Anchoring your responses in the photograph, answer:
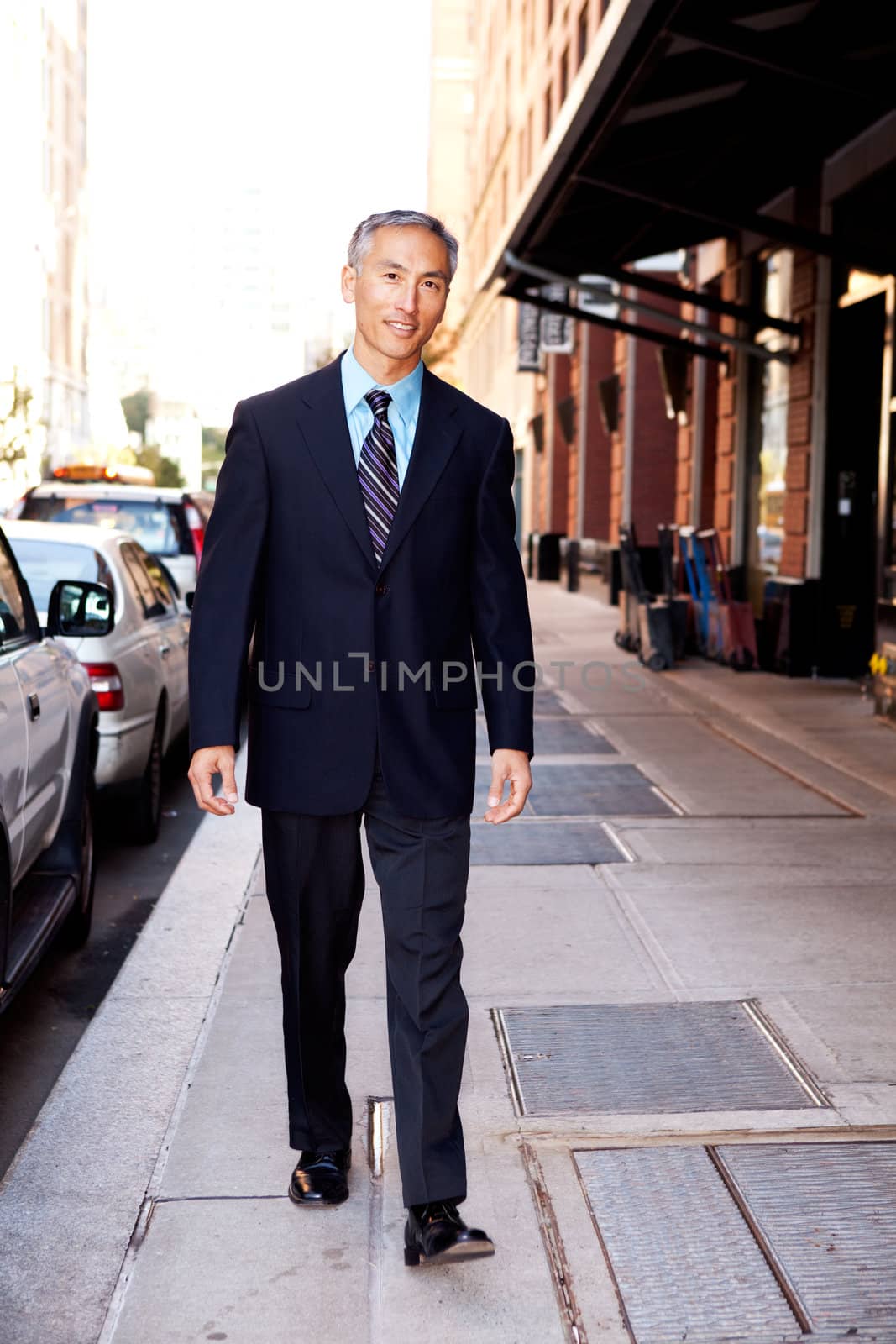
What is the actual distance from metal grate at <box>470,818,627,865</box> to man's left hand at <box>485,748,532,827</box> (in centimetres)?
348

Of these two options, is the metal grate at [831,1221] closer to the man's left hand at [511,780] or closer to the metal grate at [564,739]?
the man's left hand at [511,780]

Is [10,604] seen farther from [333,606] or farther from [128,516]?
[128,516]

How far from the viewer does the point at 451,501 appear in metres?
3.32

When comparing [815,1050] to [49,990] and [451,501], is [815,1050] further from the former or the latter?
[49,990]

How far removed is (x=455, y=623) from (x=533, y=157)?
3886 cm

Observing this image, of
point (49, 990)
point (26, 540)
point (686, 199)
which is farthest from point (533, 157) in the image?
point (49, 990)

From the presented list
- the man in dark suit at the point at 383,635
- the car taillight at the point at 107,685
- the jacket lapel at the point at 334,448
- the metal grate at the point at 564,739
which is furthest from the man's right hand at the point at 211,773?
the metal grate at the point at 564,739

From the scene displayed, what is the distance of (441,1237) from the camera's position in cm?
324

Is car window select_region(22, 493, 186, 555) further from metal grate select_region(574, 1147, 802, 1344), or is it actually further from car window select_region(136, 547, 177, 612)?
metal grate select_region(574, 1147, 802, 1344)

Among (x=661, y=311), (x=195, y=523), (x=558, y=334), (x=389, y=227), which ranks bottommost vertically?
(x=195, y=523)

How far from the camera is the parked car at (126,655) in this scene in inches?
295

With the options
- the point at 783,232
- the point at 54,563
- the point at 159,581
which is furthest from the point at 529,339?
the point at 54,563

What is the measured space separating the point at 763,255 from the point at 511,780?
1396 cm

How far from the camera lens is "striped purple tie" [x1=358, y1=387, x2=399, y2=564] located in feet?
10.8
